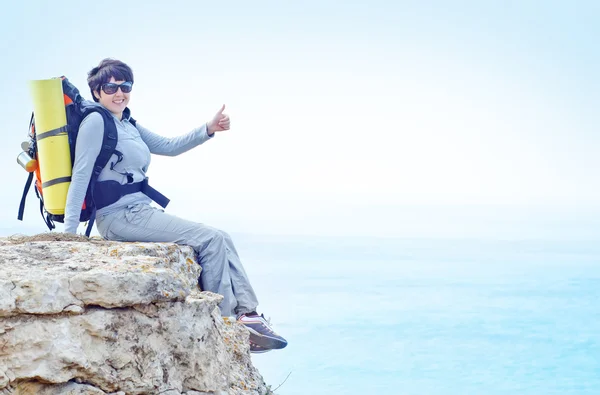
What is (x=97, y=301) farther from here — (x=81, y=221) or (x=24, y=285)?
(x=81, y=221)

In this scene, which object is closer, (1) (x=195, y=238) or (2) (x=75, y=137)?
(1) (x=195, y=238)

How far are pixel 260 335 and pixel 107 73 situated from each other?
8.67 feet

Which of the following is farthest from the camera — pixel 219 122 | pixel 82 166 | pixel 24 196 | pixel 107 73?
pixel 219 122

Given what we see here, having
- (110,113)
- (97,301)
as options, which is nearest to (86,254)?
(97,301)

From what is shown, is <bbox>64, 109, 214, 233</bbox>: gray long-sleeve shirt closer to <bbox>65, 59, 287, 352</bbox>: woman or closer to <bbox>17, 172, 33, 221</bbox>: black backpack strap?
<bbox>65, 59, 287, 352</bbox>: woman

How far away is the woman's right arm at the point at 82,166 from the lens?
559cm

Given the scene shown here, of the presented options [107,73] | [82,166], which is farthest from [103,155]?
[107,73]

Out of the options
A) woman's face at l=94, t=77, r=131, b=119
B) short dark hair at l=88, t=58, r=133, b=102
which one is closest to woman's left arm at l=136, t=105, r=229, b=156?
woman's face at l=94, t=77, r=131, b=119

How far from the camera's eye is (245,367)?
5348 millimetres

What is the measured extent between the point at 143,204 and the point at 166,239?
44 centimetres

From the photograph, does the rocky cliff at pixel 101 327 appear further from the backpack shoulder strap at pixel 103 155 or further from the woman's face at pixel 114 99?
the woman's face at pixel 114 99

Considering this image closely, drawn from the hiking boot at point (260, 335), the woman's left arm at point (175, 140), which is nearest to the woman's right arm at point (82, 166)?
the woman's left arm at point (175, 140)

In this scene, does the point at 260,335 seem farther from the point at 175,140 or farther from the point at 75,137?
the point at 75,137

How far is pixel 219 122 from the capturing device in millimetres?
6469
